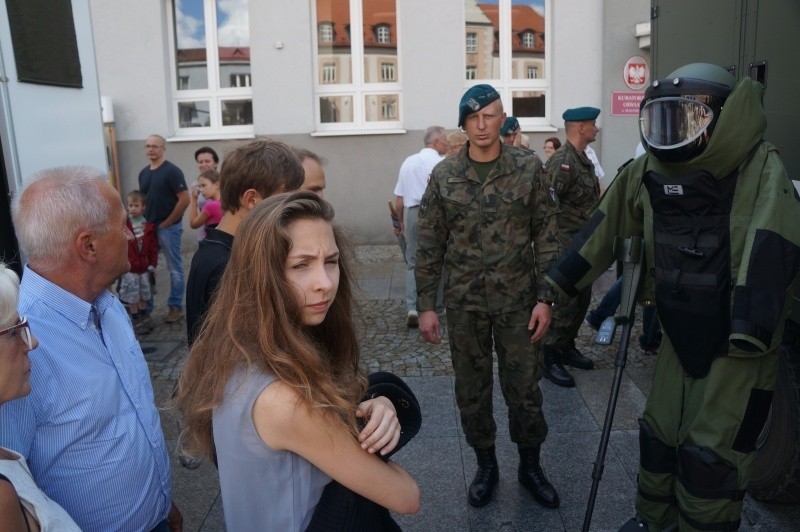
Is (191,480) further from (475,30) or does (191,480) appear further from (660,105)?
(475,30)

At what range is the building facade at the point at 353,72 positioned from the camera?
11.0 meters

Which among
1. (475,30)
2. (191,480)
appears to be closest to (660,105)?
(191,480)

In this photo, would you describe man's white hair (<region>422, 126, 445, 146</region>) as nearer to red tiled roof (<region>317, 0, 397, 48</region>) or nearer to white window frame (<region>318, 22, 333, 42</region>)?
red tiled roof (<region>317, 0, 397, 48</region>)

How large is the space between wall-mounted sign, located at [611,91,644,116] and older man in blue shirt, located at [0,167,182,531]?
8.36 metres

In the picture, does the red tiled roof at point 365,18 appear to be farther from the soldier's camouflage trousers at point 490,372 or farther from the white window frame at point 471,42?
the soldier's camouflage trousers at point 490,372

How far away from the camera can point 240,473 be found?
4.83 feet

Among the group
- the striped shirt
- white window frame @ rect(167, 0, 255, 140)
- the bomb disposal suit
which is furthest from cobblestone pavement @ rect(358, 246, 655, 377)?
white window frame @ rect(167, 0, 255, 140)

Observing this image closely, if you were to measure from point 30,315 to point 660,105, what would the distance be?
2.21m

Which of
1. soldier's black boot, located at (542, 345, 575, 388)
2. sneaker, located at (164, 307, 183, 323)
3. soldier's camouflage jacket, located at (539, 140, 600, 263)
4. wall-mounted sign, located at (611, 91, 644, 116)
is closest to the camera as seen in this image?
soldier's black boot, located at (542, 345, 575, 388)

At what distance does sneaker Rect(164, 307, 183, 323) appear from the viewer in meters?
7.36

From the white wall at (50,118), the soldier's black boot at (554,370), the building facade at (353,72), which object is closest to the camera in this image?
the white wall at (50,118)

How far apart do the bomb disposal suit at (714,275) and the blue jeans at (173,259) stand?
18.9ft

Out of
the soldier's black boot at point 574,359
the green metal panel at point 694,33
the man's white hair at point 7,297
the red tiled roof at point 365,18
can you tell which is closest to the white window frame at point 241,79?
the red tiled roof at point 365,18

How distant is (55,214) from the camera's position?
1855 mm
